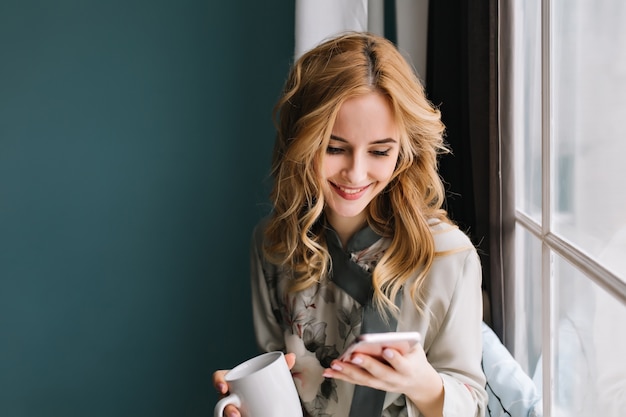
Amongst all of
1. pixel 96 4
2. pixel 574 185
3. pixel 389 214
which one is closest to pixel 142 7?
pixel 96 4

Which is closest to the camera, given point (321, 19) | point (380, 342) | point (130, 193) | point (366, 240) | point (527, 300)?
point (380, 342)

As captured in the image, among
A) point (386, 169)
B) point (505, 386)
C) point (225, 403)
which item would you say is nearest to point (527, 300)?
point (505, 386)

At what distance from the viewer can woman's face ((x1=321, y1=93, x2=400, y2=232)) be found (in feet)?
3.59

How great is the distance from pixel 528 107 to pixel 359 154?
431 mm

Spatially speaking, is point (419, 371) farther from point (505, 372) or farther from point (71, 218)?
point (71, 218)

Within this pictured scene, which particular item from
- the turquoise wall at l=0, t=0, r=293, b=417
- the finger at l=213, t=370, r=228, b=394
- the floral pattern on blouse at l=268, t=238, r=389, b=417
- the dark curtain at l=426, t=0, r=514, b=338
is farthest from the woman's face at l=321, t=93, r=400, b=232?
the turquoise wall at l=0, t=0, r=293, b=417

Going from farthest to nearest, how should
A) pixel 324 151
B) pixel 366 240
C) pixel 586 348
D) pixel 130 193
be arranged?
1. pixel 130 193
2. pixel 366 240
3. pixel 324 151
4. pixel 586 348

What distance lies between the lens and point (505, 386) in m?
1.15

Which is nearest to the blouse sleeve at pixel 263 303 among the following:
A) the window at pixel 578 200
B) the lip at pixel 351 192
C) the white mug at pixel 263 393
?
the lip at pixel 351 192

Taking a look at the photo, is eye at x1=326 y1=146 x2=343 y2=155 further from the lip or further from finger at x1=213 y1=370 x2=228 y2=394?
finger at x1=213 y1=370 x2=228 y2=394

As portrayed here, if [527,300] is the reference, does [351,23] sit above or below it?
above

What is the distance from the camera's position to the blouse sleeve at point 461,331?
116cm

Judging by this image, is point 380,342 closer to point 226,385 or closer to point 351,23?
point 226,385

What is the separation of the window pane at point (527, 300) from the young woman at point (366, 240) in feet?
0.52
